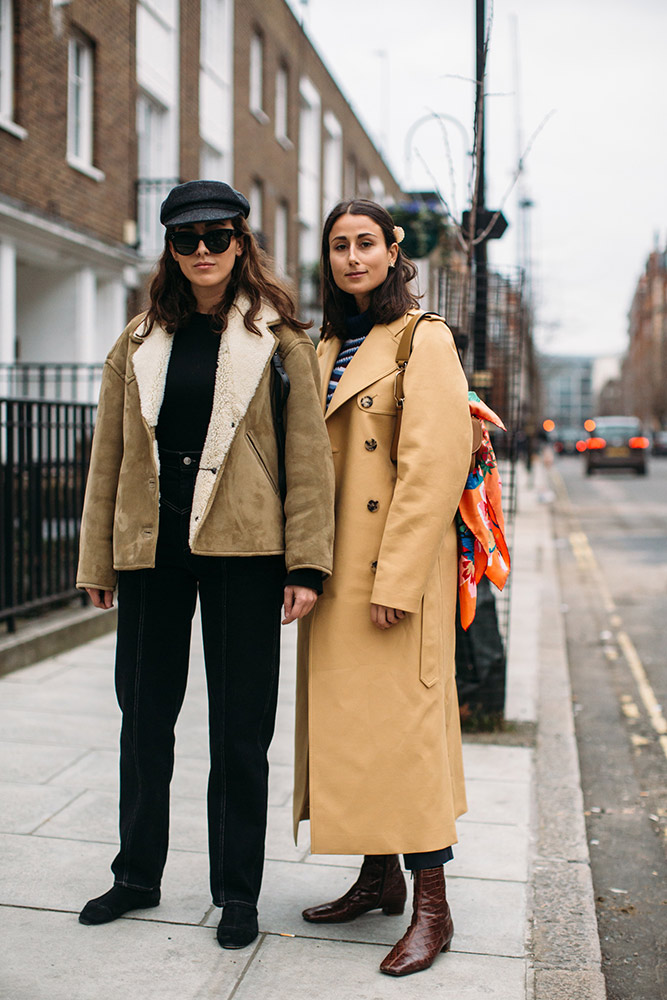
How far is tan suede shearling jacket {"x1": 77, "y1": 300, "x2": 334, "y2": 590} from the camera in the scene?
2.71m

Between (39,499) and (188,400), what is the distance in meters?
4.26

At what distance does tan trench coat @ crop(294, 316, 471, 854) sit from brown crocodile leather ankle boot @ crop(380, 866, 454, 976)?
143 millimetres

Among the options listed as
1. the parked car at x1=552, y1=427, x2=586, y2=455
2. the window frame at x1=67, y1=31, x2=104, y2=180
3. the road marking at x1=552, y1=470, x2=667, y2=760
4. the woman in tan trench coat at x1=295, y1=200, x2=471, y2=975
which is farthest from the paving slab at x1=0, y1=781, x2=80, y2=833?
the parked car at x1=552, y1=427, x2=586, y2=455

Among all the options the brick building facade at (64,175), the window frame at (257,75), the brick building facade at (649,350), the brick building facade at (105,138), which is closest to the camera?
the brick building facade at (64,175)

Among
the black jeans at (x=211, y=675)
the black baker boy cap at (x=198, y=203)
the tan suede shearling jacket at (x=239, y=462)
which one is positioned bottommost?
the black jeans at (x=211, y=675)

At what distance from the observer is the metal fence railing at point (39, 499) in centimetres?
625

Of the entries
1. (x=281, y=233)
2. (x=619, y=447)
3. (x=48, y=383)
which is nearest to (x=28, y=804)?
(x=48, y=383)

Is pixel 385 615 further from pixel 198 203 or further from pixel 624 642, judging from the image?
pixel 624 642

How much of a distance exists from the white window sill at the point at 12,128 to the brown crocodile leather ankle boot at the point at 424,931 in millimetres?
10234

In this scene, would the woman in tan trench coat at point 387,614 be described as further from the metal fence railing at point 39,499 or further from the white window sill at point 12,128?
the white window sill at point 12,128

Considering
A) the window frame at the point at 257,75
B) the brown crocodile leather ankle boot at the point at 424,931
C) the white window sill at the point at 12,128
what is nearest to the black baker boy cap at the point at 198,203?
the brown crocodile leather ankle boot at the point at 424,931

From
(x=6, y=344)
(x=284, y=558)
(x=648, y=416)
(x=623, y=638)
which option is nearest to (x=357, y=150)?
(x=6, y=344)

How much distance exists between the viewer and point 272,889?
3.26 m

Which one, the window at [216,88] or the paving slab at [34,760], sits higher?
the window at [216,88]
